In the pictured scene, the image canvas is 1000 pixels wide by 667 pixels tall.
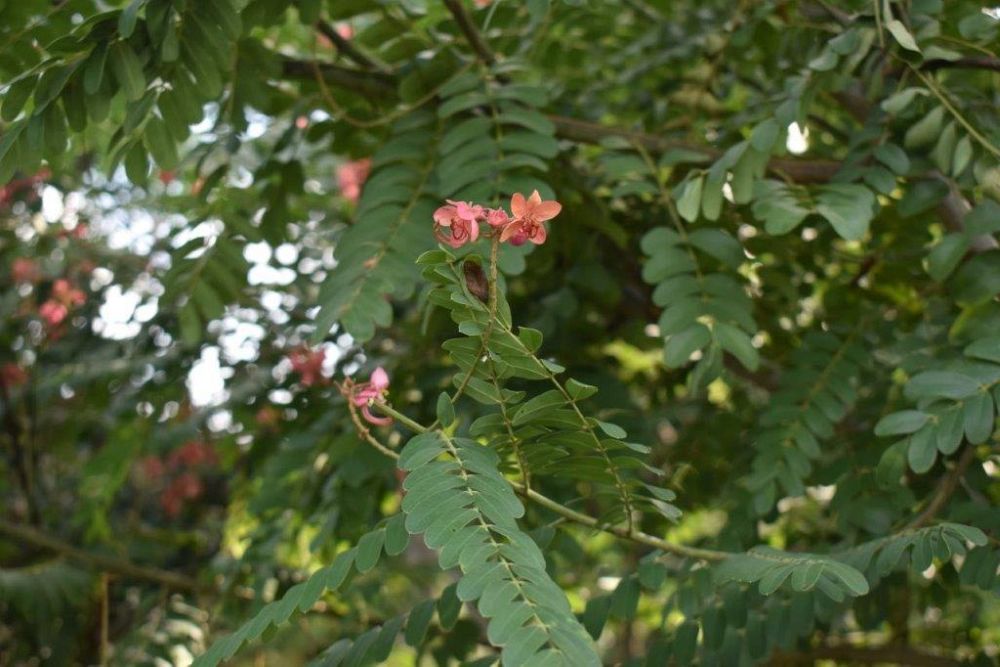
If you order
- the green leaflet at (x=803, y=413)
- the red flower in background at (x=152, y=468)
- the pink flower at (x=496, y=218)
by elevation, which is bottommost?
the red flower in background at (x=152, y=468)

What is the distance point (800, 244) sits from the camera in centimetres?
186

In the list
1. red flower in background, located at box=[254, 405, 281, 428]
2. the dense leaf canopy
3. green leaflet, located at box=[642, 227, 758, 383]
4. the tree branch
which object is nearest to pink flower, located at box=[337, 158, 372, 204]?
the dense leaf canopy

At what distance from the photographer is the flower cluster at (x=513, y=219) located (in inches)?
38.4

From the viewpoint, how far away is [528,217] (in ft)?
3.24

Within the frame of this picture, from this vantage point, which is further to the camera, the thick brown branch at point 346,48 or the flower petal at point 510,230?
the thick brown branch at point 346,48

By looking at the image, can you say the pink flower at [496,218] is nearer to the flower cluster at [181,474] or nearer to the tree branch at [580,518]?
the tree branch at [580,518]

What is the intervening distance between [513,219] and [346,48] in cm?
88

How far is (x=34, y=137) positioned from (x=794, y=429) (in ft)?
3.28

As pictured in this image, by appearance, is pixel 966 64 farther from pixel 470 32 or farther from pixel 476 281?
pixel 476 281

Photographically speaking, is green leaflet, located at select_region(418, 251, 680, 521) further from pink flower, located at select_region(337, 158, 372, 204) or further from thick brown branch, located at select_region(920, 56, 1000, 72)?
pink flower, located at select_region(337, 158, 372, 204)

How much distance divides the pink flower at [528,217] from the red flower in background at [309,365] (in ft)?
3.42

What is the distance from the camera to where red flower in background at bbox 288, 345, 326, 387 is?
200 centimetres

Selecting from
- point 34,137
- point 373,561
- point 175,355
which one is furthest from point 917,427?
point 175,355

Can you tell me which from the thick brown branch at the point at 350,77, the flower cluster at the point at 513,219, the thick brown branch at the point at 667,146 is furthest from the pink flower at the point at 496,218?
the thick brown branch at the point at 350,77
